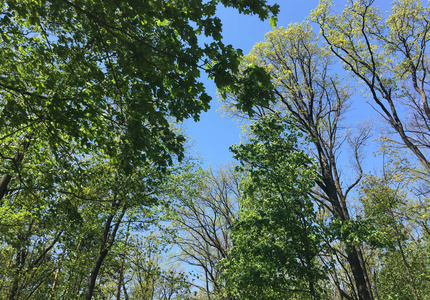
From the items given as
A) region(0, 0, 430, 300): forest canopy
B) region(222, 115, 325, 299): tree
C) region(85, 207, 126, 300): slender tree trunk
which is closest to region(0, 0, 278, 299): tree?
region(0, 0, 430, 300): forest canopy

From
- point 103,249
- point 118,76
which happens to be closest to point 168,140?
point 118,76

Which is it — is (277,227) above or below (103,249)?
below

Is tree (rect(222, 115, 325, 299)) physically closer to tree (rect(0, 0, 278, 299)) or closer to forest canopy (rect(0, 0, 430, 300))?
forest canopy (rect(0, 0, 430, 300))

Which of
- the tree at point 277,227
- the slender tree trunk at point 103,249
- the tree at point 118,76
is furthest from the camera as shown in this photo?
the slender tree trunk at point 103,249

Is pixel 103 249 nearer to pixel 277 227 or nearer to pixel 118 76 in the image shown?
pixel 277 227

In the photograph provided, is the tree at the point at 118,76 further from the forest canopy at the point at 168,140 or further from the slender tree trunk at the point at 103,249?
the slender tree trunk at the point at 103,249

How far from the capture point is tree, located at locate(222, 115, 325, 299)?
706 cm

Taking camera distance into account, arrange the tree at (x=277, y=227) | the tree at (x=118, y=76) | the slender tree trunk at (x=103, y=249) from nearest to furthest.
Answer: the tree at (x=118, y=76) → the tree at (x=277, y=227) → the slender tree trunk at (x=103, y=249)

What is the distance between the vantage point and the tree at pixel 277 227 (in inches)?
278

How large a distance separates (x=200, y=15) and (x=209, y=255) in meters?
18.6

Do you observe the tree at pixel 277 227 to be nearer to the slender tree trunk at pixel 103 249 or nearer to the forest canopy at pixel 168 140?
the forest canopy at pixel 168 140

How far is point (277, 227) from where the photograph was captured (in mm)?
7645

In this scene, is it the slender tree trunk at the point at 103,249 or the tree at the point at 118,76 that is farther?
the slender tree trunk at the point at 103,249

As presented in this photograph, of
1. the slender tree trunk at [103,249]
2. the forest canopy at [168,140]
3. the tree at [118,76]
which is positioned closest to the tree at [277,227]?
the forest canopy at [168,140]
